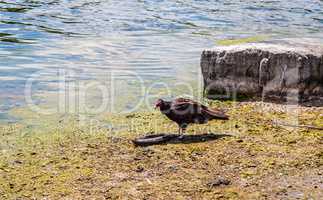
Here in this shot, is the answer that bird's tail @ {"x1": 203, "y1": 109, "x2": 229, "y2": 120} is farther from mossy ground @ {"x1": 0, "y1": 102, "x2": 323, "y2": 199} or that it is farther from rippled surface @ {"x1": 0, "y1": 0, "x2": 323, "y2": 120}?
rippled surface @ {"x1": 0, "y1": 0, "x2": 323, "y2": 120}

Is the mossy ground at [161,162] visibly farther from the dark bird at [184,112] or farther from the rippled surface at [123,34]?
the rippled surface at [123,34]

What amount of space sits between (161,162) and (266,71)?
163 inches

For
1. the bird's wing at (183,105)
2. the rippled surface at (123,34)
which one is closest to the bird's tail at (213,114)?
the bird's wing at (183,105)

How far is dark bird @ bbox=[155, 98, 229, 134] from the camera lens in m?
7.96

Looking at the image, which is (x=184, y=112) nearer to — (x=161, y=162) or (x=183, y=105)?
(x=183, y=105)

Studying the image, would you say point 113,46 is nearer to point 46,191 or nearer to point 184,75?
point 184,75

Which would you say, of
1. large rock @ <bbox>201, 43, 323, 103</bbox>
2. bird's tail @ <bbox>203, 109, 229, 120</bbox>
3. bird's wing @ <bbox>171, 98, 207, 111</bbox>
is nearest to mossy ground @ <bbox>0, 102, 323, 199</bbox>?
bird's tail @ <bbox>203, 109, 229, 120</bbox>

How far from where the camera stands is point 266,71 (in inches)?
409

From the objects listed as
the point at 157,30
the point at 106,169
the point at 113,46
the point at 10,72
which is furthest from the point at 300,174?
the point at 157,30

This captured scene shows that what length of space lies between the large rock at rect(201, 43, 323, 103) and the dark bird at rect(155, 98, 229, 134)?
258 centimetres

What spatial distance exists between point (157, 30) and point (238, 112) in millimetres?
10990

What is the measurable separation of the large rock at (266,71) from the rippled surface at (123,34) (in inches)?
72.2

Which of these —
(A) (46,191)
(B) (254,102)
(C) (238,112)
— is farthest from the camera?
(B) (254,102)

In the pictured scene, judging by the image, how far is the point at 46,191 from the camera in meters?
6.18
